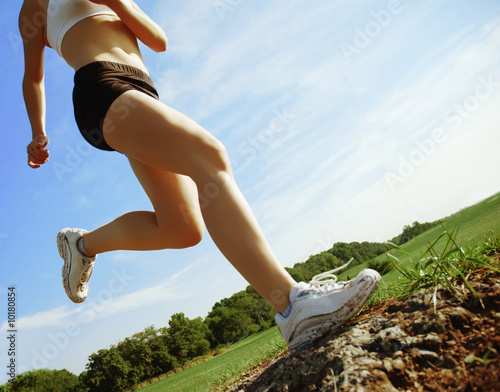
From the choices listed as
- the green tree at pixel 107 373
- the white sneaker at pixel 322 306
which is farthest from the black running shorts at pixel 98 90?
the green tree at pixel 107 373

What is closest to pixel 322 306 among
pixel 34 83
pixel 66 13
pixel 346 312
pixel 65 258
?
→ pixel 346 312

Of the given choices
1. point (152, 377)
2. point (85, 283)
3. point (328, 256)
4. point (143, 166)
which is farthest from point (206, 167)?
point (152, 377)

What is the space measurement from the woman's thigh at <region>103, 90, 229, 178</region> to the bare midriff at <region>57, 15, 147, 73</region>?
39 centimetres

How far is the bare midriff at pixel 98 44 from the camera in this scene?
1794 mm

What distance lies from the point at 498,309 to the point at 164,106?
1.53 meters

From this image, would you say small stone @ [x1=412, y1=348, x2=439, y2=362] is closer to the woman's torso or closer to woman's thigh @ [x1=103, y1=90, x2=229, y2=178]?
woman's thigh @ [x1=103, y1=90, x2=229, y2=178]

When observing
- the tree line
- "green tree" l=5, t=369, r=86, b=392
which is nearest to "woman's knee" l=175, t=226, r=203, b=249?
"green tree" l=5, t=369, r=86, b=392

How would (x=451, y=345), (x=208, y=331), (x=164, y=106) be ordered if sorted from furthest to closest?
(x=208, y=331) → (x=164, y=106) → (x=451, y=345)

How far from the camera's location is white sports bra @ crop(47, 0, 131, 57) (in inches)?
74.4

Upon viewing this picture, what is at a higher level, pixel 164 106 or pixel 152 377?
pixel 164 106

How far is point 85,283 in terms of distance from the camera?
2.34 m

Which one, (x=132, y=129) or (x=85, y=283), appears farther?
(x=85, y=283)

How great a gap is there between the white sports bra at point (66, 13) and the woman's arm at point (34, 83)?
27cm

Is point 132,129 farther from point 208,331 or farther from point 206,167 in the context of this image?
point 208,331
